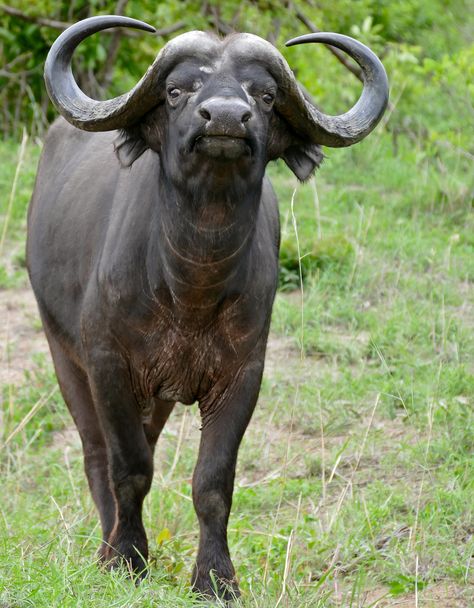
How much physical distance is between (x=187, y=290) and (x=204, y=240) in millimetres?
229

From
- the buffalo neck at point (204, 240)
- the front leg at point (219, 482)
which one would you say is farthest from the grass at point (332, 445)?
the buffalo neck at point (204, 240)

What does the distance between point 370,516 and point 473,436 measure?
82 cm

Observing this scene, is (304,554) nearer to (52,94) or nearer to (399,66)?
(52,94)

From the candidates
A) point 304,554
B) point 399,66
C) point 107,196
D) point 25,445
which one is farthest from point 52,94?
point 399,66

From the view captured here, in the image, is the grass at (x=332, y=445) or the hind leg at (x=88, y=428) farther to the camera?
the hind leg at (x=88, y=428)

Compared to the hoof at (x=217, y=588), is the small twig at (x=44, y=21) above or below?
above

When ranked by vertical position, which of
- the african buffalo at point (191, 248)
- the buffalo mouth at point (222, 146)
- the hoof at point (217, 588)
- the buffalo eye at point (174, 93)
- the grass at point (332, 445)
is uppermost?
the buffalo eye at point (174, 93)

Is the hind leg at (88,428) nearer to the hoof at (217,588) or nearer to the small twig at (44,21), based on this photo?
the hoof at (217,588)

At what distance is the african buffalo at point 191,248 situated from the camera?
13.6 feet

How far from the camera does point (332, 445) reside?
6238 millimetres

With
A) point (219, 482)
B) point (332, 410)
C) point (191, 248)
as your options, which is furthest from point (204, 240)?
point (332, 410)

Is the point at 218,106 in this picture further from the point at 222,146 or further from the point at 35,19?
the point at 35,19

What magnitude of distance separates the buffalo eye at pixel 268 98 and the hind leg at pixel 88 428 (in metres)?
1.85

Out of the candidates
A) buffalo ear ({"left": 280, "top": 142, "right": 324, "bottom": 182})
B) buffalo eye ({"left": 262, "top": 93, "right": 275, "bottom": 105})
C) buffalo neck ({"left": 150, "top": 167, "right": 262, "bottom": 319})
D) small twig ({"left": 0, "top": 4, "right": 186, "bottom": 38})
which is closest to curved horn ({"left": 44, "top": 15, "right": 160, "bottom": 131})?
buffalo neck ({"left": 150, "top": 167, "right": 262, "bottom": 319})
